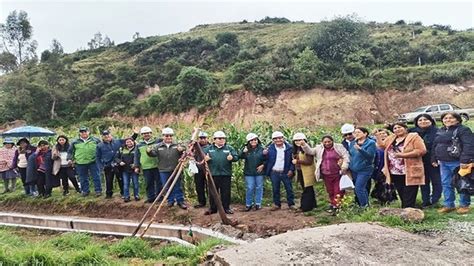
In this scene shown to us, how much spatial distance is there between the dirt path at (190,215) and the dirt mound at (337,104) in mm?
19153

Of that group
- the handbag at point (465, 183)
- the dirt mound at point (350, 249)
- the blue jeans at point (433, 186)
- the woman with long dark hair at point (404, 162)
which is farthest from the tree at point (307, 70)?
the dirt mound at point (350, 249)

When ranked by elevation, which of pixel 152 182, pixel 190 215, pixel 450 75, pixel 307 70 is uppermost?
pixel 307 70

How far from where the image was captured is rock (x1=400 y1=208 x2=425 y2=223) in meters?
6.99

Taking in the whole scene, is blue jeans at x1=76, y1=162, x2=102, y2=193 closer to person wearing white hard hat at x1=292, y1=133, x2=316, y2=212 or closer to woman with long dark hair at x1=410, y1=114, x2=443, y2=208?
person wearing white hard hat at x1=292, y1=133, x2=316, y2=212

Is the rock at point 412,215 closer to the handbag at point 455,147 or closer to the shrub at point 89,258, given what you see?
the handbag at point 455,147

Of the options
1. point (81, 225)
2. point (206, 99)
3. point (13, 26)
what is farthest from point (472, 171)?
point (13, 26)

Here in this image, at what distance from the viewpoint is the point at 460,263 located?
5230mm

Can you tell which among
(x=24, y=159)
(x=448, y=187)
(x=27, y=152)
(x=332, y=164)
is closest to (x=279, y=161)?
(x=332, y=164)

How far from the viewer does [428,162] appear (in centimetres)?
786

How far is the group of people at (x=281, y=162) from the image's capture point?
7488mm

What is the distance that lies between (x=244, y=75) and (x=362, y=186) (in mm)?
27446

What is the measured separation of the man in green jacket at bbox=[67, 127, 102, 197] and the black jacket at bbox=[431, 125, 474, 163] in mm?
7531

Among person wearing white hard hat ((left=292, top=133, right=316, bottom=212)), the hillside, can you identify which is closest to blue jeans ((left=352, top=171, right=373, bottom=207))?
person wearing white hard hat ((left=292, top=133, right=316, bottom=212))

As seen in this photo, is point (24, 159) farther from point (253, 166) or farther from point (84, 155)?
point (253, 166)
